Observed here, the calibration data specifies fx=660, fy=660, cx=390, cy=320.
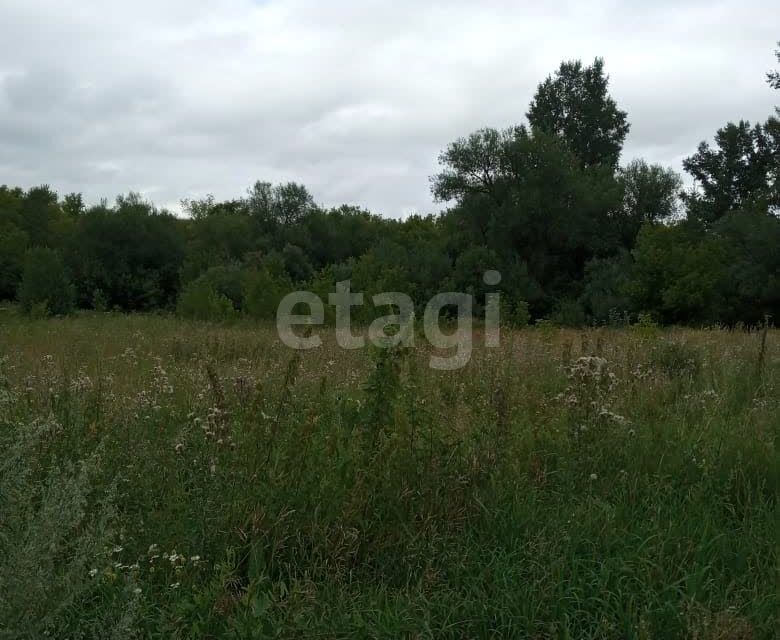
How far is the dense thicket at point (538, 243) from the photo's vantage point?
92.6 ft

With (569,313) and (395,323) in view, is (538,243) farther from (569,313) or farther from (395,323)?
(395,323)

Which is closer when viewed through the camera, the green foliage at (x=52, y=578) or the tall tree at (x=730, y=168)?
the green foliage at (x=52, y=578)

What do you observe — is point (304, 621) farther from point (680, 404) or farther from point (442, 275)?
point (442, 275)

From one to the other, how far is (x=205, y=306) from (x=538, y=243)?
18210mm

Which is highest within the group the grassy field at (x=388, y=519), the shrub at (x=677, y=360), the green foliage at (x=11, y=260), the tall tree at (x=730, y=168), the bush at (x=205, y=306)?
the tall tree at (x=730, y=168)

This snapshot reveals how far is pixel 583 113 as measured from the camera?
42312mm

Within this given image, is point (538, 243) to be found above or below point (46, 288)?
above

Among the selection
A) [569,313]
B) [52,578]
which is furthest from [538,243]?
[52,578]

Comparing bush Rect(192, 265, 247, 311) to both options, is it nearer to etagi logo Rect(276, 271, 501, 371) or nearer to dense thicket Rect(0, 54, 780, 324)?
dense thicket Rect(0, 54, 780, 324)

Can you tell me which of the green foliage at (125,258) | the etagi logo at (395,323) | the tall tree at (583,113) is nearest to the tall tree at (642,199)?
the tall tree at (583,113)

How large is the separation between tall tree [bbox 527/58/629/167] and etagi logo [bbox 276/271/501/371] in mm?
16455

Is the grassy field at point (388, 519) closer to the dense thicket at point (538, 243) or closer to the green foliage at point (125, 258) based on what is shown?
the dense thicket at point (538, 243)

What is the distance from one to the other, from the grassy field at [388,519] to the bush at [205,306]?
623 inches

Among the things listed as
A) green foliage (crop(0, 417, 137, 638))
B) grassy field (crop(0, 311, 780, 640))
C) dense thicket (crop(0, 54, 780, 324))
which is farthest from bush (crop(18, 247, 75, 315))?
green foliage (crop(0, 417, 137, 638))
